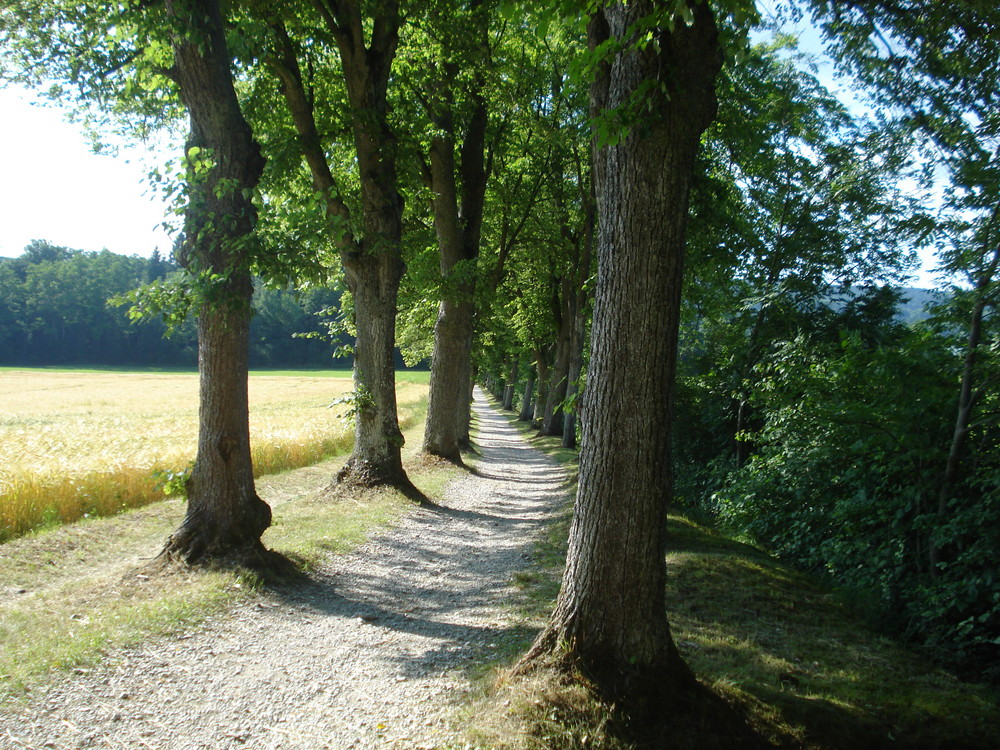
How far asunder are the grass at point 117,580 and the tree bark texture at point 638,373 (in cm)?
370

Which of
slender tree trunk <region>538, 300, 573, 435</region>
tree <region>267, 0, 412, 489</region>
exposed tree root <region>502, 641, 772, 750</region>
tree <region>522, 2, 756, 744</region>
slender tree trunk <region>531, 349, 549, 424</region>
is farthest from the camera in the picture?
slender tree trunk <region>531, 349, 549, 424</region>

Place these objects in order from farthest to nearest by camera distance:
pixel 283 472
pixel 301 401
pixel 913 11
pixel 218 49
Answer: pixel 301 401
pixel 283 472
pixel 218 49
pixel 913 11

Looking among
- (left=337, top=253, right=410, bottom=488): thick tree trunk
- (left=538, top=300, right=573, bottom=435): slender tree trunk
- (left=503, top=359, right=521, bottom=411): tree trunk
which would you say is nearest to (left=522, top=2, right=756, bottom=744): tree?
(left=337, top=253, right=410, bottom=488): thick tree trunk

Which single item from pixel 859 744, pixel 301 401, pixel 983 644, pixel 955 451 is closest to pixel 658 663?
pixel 859 744

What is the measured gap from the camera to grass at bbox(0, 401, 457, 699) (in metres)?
4.88

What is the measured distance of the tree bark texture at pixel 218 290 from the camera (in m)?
6.77

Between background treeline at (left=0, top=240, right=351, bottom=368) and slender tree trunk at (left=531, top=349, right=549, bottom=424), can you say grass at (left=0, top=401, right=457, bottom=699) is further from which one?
background treeline at (left=0, top=240, right=351, bottom=368)

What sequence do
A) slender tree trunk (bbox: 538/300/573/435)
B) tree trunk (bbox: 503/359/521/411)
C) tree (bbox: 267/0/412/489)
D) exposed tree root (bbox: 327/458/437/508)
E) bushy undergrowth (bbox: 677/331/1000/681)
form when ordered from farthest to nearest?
1. tree trunk (bbox: 503/359/521/411)
2. slender tree trunk (bbox: 538/300/573/435)
3. exposed tree root (bbox: 327/458/437/508)
4. tree (bbox: 267/0/412/489)
5. bushy undergrowth (bbox: 677/331/1000/681)

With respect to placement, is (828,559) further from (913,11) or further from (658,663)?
(913,11)

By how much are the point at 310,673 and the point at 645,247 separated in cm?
414

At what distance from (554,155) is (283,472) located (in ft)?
39.0

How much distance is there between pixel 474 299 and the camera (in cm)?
1623

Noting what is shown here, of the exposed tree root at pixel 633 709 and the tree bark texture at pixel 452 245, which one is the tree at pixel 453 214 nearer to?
the tree bark texture at pixel 452 245

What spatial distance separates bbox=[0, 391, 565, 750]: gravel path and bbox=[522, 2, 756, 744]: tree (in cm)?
124
